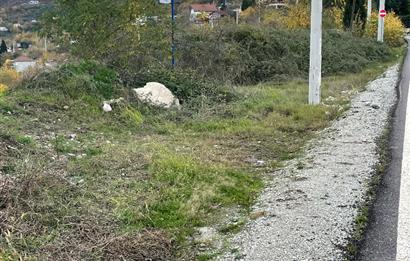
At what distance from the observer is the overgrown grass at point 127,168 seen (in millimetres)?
4566

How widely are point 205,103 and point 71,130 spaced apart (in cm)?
379

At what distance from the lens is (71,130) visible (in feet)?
28.3

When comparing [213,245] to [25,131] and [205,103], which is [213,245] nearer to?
[25,131]

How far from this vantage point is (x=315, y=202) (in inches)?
222

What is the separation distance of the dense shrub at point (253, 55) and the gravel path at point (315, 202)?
7531 mm

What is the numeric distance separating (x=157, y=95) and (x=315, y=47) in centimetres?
423

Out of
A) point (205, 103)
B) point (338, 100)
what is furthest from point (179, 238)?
point (338, 100)

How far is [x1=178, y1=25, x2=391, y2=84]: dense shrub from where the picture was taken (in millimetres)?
16344

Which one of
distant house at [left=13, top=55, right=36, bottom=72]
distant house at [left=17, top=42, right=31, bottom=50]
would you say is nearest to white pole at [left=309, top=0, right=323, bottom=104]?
distant house at [left=13, top=55, right=36, bottom=72]

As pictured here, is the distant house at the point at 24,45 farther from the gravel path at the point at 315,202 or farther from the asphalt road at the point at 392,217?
the asphalt road at the point at 392,217

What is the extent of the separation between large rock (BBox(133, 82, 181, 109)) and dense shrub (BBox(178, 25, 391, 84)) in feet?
12.7

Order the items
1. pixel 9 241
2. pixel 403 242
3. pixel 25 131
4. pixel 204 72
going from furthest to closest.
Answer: pixel 204 72
pixel 25 131
pixel 403 242
pixel 9 241

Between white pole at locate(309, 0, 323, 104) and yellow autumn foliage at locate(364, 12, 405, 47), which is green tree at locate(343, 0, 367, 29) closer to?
yellow autumn foliage at locate(364, 12, 405, 47)

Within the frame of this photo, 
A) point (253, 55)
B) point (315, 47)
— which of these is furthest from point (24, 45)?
point (315, 47)
